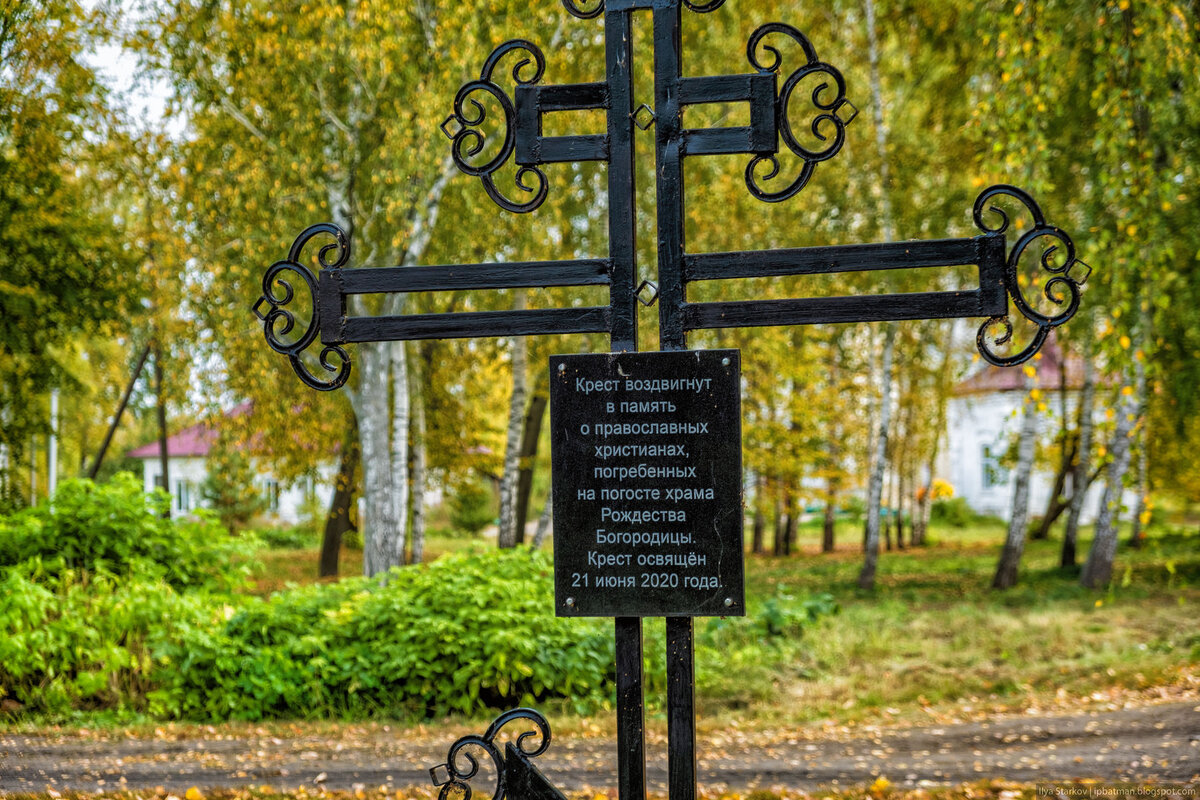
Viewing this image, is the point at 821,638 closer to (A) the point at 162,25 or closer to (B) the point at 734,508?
(B) the point at 734,508

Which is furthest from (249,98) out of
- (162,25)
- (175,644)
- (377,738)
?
(377,738)

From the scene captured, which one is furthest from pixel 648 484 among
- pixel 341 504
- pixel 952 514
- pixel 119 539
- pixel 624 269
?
pixel 952 514

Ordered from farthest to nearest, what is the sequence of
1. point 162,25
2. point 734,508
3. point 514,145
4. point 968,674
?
1. point 162,25
2. point 968,674
3. point 514,145
4. point 734,508

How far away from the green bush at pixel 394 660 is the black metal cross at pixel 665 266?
14.0ft

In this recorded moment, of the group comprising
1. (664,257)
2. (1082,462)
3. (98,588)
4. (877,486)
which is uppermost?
(664,257)

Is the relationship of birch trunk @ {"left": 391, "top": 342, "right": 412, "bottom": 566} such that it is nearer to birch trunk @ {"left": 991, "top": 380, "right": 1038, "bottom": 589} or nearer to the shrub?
birch trunk @ {"left": 991, "top": 380, "right": 1038, "bottom": 589}

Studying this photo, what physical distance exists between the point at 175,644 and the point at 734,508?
5.96 m

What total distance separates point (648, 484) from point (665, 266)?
25.8 inches

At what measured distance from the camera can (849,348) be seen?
21281 millimetres

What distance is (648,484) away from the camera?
2.71 metres

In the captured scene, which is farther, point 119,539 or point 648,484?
point 119,539

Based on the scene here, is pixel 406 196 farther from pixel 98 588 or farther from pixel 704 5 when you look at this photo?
pixel 704 5

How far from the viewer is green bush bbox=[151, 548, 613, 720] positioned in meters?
6.90

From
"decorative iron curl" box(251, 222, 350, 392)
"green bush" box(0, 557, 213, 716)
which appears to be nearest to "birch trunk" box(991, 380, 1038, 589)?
"green bush" box(0, 557, 213, 716)
